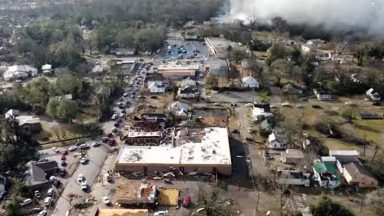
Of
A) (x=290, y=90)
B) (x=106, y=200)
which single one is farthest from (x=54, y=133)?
(x=290, y=90)

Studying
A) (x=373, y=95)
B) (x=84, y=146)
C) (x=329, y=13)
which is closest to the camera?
(x=84, y=146)

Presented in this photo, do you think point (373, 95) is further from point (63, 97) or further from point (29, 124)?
point (29, 124)

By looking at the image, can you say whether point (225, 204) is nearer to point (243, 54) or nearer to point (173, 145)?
point (173, 145)

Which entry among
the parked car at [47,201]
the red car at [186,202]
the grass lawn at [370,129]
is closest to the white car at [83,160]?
the parked car at [47,201]

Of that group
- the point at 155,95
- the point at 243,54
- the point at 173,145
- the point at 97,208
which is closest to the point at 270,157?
the point at 173,145

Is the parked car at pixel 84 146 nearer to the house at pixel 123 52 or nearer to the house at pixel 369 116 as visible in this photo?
the house at pixel 369 116

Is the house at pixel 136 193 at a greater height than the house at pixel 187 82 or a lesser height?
lesser

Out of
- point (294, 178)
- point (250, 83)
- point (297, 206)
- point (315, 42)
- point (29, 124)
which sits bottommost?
point (297, 206)
